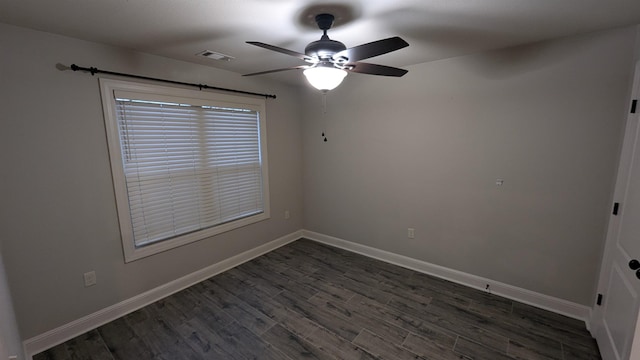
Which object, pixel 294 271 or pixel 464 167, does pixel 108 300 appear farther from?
pixel 464 167

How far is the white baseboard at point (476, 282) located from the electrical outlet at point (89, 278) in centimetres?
273

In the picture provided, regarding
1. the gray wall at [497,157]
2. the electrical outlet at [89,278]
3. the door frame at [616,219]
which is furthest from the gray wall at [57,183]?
the door frame at [616,219]

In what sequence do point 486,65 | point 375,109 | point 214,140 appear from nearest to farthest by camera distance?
point 486,65 < point 214,140 < point 375,109

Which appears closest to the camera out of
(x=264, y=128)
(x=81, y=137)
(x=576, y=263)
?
(x=81, y=137)

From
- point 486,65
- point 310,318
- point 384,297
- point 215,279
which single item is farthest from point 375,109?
point 215,279

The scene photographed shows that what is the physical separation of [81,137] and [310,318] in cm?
247

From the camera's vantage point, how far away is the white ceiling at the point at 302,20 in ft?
5.19

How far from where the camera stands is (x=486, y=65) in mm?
2557

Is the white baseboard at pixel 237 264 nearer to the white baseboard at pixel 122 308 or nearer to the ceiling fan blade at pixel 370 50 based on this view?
the white baseboard at pixel 122 308

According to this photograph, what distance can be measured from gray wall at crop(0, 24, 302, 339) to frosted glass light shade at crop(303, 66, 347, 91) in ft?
5.89

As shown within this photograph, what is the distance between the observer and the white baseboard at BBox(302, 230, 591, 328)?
7.84 feet

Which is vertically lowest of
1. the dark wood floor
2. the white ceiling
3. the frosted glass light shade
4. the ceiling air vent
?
the dark wood floor

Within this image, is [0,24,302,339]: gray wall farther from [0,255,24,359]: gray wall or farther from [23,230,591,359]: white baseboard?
[0,255,24,359]: gray wall

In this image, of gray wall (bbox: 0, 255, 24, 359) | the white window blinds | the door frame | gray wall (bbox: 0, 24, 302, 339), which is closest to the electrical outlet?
gray wall (bbox: 0, 24, 302, 339)
